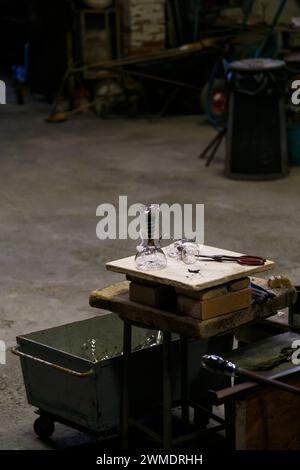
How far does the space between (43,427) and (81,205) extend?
13.5ft

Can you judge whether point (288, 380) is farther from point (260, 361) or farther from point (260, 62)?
point (260, 62)

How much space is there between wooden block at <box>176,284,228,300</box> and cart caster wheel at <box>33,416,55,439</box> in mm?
927

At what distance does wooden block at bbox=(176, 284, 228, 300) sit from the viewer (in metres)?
3.71

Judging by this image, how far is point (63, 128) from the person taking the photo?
38.1 feet

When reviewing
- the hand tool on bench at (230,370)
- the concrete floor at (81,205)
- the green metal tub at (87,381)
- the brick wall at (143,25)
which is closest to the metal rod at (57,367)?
the green metal tub at (87,381)

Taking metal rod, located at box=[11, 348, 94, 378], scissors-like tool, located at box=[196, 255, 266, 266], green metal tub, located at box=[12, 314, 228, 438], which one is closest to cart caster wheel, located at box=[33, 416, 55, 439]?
green metal tub, located at box=[12, 314, 228, 438]

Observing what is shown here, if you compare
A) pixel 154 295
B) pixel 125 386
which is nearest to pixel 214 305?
pixel 154 295

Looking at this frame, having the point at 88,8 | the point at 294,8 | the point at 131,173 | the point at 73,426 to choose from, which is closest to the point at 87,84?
the point at 88,8

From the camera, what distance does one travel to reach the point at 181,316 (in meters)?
3.79

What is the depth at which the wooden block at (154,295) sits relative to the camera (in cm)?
387

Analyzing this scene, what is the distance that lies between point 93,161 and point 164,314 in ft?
20.3

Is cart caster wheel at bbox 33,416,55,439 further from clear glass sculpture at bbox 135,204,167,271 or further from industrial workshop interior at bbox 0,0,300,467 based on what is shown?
clear glass sculpture at bbox 135,204,167,271

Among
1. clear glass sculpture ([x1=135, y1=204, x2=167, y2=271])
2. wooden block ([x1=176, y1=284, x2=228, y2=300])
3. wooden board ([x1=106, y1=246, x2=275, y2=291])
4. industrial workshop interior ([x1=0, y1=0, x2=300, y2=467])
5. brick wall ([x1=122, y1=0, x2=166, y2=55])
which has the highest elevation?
brick wall ([x1=122, y1=0, x2=166, y2=55])

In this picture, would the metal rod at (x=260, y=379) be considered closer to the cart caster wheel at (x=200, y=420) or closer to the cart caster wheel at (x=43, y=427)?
the cart caster wheel at (x=200, y=420)
